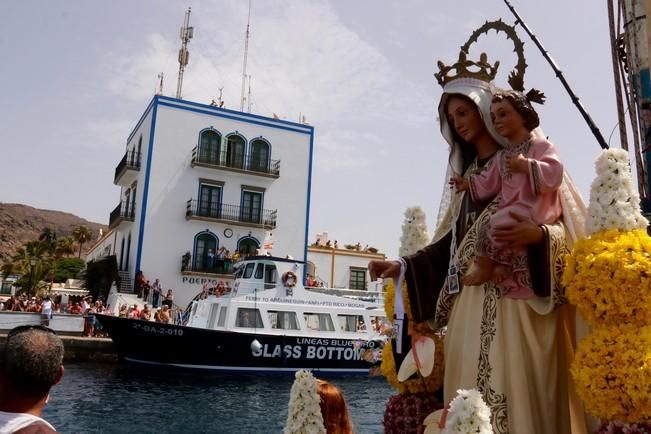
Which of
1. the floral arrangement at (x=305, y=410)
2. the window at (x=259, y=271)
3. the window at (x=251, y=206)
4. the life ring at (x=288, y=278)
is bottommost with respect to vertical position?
the floral arrangement at (x=305, y=410)

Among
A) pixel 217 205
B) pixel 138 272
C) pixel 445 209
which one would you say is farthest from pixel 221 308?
pixel 445 209

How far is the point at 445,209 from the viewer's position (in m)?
3.35

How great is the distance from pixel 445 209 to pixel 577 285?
3.70 ft

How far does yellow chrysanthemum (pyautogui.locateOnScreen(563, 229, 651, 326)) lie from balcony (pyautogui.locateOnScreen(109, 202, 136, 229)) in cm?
2678

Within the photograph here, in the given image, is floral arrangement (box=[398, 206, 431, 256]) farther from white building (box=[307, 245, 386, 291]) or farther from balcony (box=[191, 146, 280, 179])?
white building (box=[307, 245, 386, 291])

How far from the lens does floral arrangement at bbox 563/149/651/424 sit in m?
2.13

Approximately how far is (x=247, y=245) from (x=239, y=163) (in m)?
3.96

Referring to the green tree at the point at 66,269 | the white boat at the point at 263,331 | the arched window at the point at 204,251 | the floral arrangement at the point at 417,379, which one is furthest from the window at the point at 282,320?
the green tree at the point at 66,269

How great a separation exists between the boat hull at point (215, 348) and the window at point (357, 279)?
1755 cm

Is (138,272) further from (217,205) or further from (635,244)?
(635,244)

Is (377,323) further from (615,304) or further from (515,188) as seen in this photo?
(615,304)

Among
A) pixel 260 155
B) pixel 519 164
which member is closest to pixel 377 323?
pixel 260 155

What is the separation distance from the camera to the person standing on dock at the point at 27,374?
5.81 ft

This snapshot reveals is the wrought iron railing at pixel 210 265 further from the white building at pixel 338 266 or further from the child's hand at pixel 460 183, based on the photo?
the child's hand at pixel 460 183
